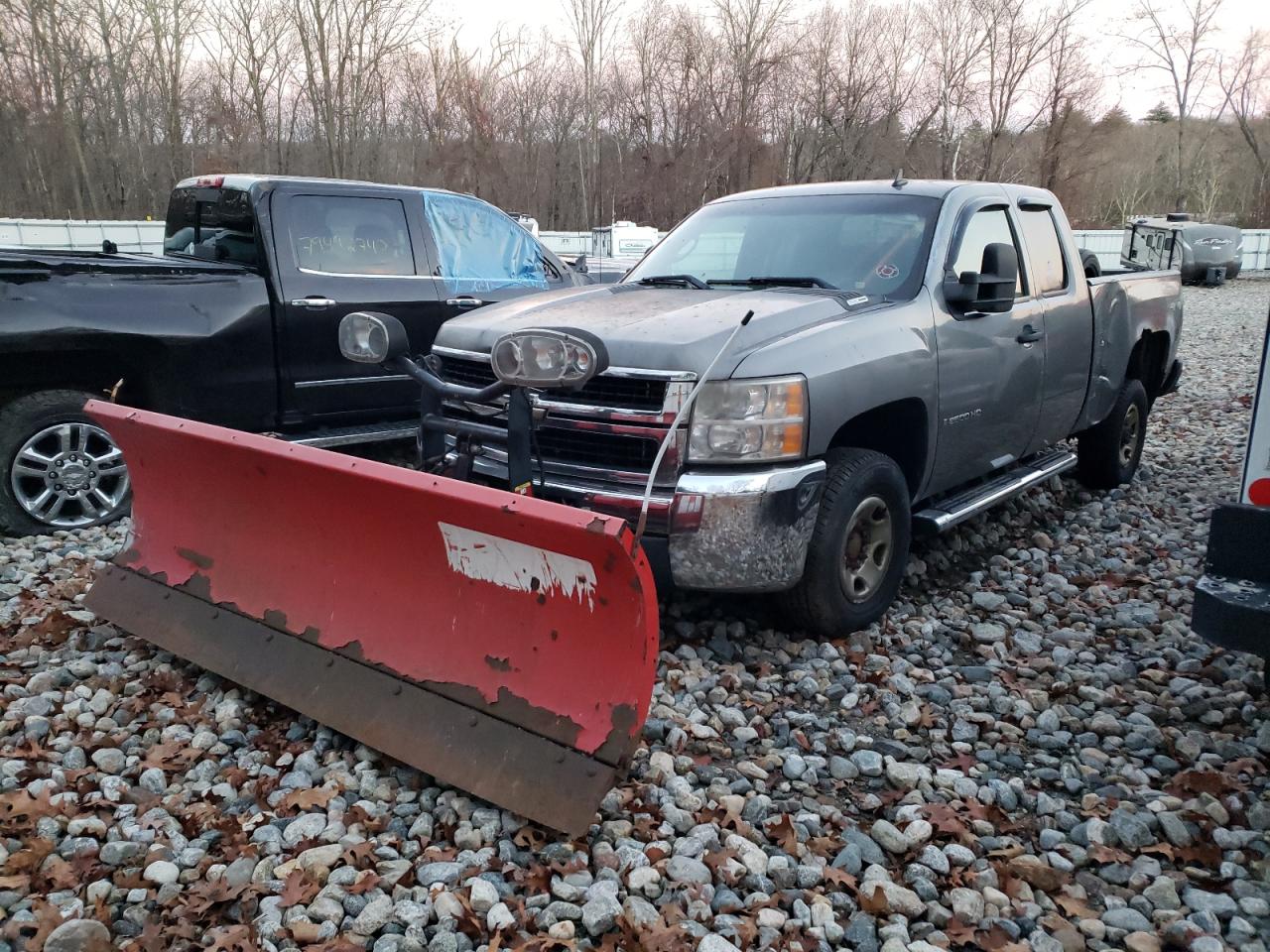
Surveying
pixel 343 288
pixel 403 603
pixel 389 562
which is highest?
pixel 343 288

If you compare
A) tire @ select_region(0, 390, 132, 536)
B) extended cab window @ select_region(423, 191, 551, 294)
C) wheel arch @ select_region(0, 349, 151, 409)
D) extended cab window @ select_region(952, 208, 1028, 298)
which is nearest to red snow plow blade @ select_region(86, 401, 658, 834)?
tire @ select_region(0, 390, 132, 536)

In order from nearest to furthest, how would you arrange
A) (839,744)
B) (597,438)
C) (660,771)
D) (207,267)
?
(660,771), (839,744), (597,438), (207,267)

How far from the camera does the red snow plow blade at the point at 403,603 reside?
9.61ft

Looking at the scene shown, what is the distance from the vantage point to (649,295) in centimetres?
466

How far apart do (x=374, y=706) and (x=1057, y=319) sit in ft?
14.4

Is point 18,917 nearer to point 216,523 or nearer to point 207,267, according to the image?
point 216,523

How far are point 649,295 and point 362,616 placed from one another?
2085mm

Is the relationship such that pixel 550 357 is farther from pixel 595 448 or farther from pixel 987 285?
pixel 987 285

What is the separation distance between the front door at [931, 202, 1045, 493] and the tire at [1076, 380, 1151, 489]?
64.5 inches

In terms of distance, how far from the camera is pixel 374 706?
11.1ft

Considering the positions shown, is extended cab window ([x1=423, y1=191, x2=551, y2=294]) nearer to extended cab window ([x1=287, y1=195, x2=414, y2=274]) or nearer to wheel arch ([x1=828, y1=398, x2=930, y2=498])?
extended cab window ([x1=287, y1=195, x2=414, y2=274])

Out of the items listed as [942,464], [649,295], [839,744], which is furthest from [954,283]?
[839,744]

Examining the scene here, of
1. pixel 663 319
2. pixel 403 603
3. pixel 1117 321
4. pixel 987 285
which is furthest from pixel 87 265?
pixel 1117 321

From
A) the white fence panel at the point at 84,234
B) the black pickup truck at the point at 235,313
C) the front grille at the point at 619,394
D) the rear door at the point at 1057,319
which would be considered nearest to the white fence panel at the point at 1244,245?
the white fence panel at the point at 84,234
